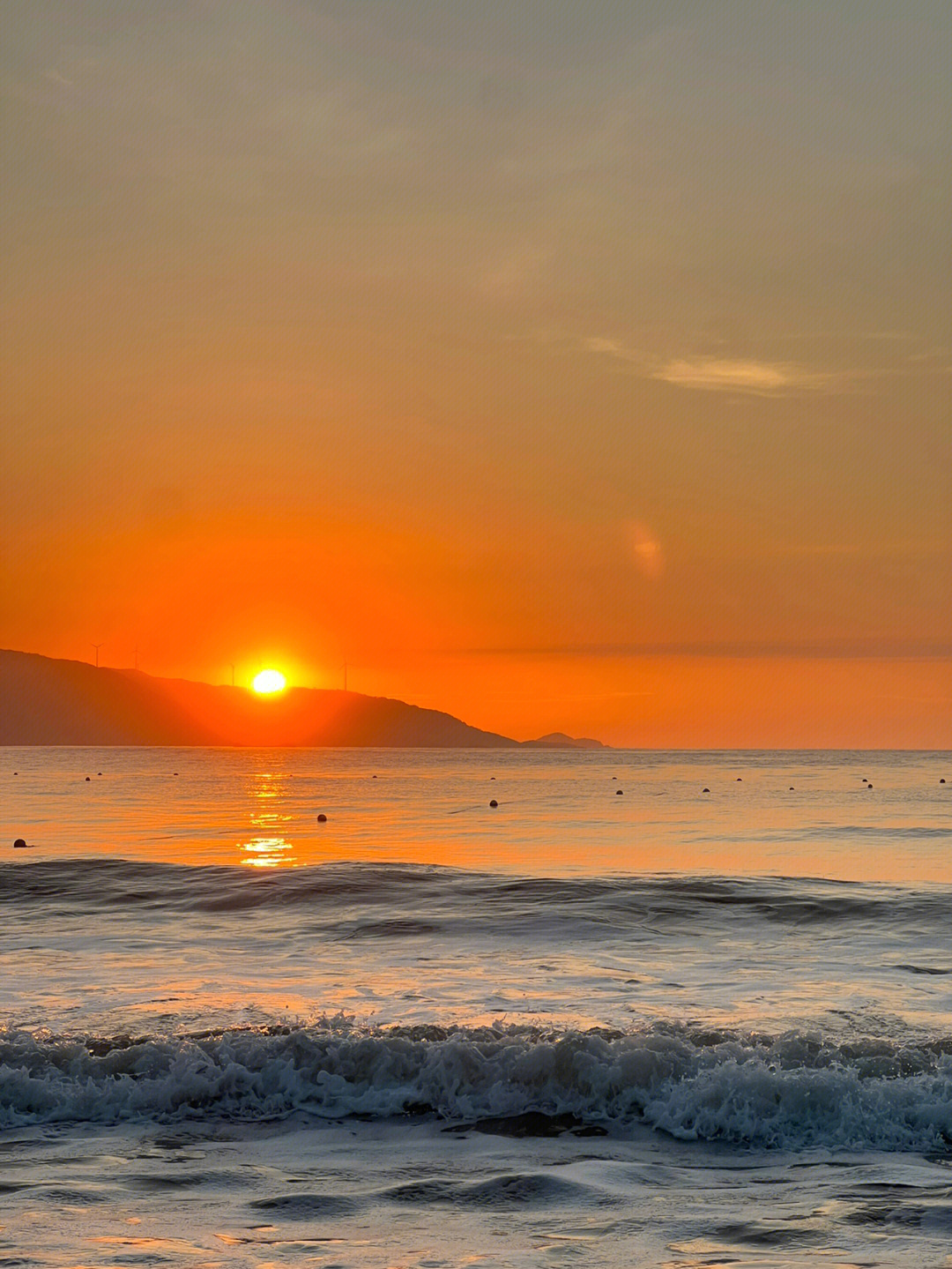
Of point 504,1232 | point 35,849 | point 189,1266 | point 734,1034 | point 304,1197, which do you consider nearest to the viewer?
point 189,1266

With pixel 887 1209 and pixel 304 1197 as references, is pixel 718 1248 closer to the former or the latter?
pixel 887 1209

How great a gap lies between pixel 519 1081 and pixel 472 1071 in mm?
579

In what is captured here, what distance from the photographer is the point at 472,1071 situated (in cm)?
1318

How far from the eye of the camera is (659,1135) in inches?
462

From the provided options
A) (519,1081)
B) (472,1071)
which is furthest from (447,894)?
(519,1081)

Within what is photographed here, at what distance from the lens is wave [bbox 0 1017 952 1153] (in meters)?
11.9

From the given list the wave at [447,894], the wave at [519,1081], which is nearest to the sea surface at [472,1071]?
the wave at [519,1081]

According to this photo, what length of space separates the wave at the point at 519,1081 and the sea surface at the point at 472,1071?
38 mm

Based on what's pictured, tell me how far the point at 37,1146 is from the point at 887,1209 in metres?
7.68

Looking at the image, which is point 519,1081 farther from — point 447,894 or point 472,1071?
point 447,894

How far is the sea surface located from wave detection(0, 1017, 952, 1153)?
0.04 meters

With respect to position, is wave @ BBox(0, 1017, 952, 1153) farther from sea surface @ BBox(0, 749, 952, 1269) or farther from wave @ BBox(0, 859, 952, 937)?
wave @ BBox(0, 859, 952, 937)

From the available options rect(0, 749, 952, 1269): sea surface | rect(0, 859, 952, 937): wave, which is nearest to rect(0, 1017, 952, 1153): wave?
rect(0, 749, 952, 1269): sea surface

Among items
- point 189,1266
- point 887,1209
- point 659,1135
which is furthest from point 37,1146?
point 887,1209
